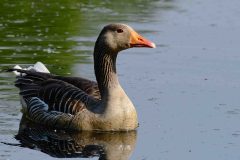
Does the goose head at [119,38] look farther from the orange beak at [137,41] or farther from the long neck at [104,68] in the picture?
the long neck at [104,68]

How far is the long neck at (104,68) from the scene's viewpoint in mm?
13449

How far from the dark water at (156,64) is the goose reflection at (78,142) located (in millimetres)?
37

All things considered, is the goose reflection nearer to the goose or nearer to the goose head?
the goose

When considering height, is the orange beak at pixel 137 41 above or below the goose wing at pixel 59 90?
above

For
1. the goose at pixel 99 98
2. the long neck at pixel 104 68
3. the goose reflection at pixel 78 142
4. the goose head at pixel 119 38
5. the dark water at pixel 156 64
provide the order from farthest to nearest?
the long neck at pixel 104 68
the goose head at pixel 119 38
the goose at pixel 99 98
the dark water at pixel 156 64
the goose reflection at pixel 78 142

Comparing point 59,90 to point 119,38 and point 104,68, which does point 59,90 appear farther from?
point 119,38

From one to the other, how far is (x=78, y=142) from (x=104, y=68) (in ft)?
4.72

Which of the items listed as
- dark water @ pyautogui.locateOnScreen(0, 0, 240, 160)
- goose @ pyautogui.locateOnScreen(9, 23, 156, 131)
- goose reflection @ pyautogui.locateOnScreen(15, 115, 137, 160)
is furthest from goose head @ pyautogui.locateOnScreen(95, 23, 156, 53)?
goose reflection @ pyautogui.locateOnScreen(15, 115, 137, 160)

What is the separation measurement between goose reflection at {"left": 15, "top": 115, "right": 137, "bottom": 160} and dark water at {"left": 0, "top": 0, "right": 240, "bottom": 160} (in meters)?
0.04

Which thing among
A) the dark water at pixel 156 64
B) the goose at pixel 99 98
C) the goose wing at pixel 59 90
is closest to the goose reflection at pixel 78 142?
the dark water at pixel 156 64

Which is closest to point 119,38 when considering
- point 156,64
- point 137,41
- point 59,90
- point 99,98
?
point 137,41

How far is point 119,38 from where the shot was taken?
43.8 ft

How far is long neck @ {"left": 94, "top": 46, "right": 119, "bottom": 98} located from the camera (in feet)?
44.1

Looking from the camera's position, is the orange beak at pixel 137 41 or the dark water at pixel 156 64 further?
the orange beak at pixel 137 41
